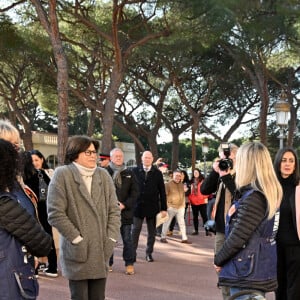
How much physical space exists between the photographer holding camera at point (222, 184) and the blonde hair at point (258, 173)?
3.43ft

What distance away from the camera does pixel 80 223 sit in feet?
12.0

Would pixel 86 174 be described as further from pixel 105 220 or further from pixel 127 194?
pixel 127 194

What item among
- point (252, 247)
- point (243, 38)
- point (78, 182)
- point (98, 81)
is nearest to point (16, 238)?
point (78, 182)

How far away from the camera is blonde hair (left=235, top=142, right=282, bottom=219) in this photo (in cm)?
311

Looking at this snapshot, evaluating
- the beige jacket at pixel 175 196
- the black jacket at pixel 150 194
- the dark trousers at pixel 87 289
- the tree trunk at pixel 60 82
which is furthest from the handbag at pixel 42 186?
the tree trunk at pixel 60 82

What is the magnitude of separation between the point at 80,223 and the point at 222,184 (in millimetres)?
1465

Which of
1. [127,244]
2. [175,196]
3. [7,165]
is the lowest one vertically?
[127,244]

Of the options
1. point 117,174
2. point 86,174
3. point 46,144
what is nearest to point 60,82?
point 117,174

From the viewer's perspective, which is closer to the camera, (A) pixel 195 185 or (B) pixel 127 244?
(B) pixel 127 244

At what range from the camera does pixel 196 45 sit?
17453 mm

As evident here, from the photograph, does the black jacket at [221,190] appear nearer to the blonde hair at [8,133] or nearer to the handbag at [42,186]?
the blonde hair at [8,133]

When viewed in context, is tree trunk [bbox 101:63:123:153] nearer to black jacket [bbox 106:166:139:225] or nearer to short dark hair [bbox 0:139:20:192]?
black jacket [bbox 106:166:139:225]

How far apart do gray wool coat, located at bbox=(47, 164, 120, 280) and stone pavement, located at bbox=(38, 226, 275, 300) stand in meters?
2.03

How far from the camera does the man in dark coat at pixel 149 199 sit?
7562mm
